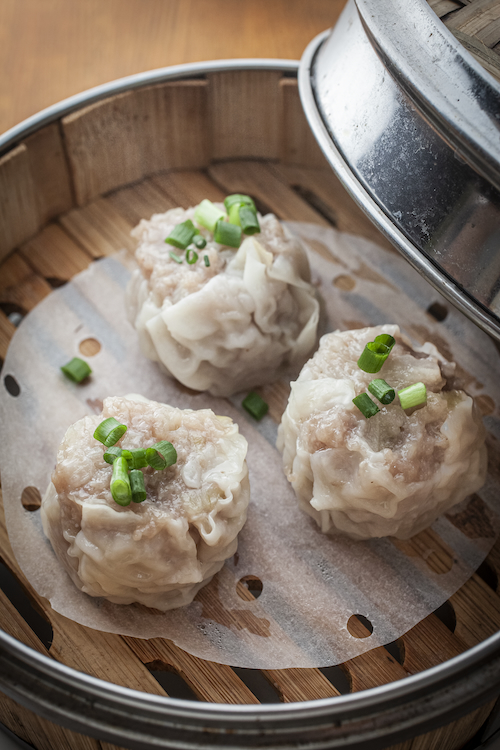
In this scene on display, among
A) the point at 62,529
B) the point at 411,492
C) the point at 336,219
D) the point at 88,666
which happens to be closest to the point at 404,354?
the point at 411,492

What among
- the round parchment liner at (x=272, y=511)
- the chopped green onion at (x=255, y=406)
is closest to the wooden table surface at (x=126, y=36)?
the round parchment liner at (x=272, y=511)

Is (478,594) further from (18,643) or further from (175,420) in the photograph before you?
(18,643)

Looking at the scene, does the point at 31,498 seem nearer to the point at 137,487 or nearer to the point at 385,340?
the point at 137,487

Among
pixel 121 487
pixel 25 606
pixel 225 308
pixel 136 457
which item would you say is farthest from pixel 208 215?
pixel 25 606

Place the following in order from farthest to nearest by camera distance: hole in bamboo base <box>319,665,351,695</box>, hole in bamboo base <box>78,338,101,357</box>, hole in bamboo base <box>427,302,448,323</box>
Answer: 1. hole in bamboo base <box>427,302,448,323</box>
2. hole in bamboo base <box>78,338,101,357</box>
3. hole in bamboo base <box>319,665,351,695</box>

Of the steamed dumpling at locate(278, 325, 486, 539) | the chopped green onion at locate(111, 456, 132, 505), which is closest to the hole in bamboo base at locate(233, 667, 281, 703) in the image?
the steamed dumpling at locate(278, 325, 486, 539)

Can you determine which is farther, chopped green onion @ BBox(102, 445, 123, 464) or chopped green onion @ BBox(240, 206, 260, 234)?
chopped green onion @ BBox(240, 206, 260, 234)

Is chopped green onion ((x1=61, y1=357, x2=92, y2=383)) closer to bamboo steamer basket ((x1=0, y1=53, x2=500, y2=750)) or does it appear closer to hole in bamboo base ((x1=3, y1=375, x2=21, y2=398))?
hole in bamboo base ((x1=3, y1=375, x2=21, y2=398))
